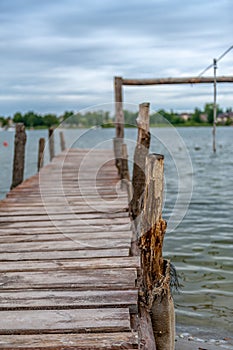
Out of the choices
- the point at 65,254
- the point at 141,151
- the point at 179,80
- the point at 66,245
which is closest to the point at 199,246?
the point at 141,151

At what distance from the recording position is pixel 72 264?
17.4 feet

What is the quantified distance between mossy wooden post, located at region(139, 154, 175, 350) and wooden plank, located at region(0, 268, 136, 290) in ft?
0.79

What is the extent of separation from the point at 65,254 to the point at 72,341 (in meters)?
2.07

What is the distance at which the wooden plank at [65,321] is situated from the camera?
3812 millimetres

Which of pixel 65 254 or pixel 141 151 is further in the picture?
pixel 141 151

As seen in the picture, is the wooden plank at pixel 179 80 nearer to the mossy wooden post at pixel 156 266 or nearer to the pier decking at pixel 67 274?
the pier decking at pixel 67 274

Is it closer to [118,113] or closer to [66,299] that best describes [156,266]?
[66,299]

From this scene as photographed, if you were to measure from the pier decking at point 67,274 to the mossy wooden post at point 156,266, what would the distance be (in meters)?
0.18

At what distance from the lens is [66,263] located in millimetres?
5344

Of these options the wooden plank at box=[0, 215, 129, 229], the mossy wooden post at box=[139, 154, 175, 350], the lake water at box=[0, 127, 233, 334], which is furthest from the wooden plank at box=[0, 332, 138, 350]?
the wooden plank at box=[0, 215, 129, 229]

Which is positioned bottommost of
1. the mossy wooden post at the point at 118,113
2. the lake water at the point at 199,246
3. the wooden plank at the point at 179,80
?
the lake water at the point at 199,246

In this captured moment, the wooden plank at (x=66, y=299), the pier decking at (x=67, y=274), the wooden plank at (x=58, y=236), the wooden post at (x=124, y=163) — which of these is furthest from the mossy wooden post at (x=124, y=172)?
the wooden plank at (x=66, y=299)

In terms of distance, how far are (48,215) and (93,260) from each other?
2583 mm

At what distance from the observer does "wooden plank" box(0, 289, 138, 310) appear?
424 cm
